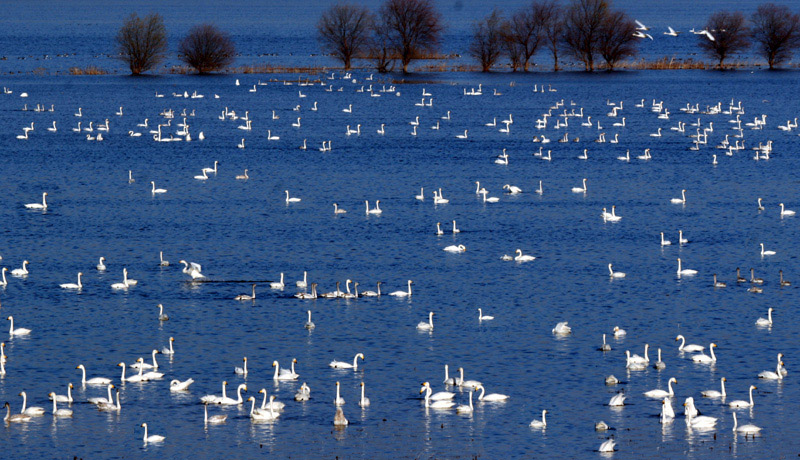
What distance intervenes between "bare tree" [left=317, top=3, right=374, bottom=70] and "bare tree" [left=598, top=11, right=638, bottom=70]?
31207 mm

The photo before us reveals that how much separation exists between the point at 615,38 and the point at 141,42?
62.6m

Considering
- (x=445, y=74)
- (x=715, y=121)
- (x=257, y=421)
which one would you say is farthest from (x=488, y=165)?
(x=445, y=74)

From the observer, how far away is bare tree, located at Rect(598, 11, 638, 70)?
161m

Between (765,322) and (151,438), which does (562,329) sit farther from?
(151,438)

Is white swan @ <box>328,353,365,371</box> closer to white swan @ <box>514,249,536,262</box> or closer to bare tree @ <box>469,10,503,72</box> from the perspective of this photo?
white swan @ <box>514,249,536,262</box>

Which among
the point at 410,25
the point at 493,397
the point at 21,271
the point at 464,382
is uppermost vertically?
the point at 410,25

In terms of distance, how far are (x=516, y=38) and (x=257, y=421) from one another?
136453mm

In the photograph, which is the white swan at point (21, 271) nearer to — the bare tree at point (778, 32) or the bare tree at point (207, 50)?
the bare tree at point (207, 50)

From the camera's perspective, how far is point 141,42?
15775 cm

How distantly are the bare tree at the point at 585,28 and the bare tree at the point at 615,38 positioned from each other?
0.68 m

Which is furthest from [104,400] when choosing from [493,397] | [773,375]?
[773,375]

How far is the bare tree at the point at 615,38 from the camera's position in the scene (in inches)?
6329

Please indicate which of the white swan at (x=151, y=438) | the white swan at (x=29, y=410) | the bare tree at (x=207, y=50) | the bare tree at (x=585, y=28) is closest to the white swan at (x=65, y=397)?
the white swan at (x=29, y=410)

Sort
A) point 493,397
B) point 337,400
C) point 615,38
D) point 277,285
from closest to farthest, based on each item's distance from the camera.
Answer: point 337,400
point 493,397
point 277,285
point 615,38
